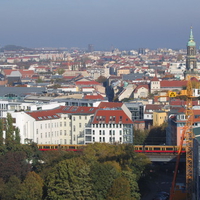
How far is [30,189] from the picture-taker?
94.5ft

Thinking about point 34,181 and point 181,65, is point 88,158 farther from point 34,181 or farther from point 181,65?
point 181,65

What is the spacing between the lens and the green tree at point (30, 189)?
28.6 metres

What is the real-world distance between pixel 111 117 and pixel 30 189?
13.8 meters

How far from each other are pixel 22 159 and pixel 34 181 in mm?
4385

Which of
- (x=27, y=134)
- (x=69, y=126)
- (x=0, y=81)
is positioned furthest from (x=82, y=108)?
(x=0, y=81)

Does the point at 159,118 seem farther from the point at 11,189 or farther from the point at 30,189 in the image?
the point at 30,189

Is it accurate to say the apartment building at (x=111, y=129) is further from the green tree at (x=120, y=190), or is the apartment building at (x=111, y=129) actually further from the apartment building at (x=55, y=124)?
the green tree at (x=120, y=190)

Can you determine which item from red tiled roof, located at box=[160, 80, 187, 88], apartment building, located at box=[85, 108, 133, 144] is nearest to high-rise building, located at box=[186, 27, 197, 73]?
red tiled roof, located at box=[160, 80, 187, 88]

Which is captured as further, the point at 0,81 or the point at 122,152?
the point at 0,81

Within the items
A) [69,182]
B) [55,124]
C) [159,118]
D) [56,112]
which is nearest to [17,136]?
[55,124]

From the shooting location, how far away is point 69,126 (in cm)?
4406

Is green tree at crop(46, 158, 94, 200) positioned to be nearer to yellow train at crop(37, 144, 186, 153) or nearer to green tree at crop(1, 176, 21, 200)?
green tree at crop(1, 176, 21, 200)

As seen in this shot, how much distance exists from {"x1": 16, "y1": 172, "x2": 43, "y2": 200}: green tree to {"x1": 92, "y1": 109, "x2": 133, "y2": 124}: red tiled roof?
12965mm

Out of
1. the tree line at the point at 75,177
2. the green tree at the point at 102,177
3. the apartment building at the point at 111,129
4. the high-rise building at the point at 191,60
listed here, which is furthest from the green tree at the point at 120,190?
the high-rise building at the point at 191,60
